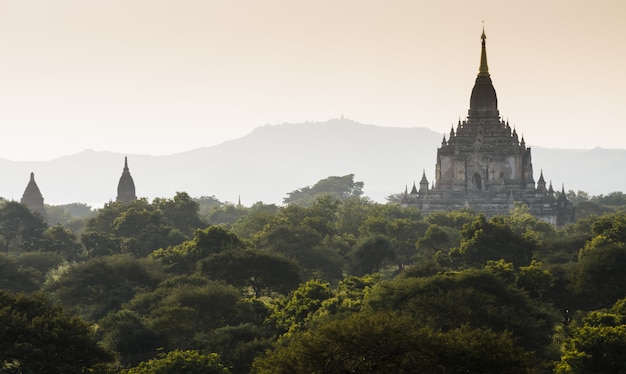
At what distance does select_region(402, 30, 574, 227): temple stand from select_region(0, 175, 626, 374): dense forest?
892 inches

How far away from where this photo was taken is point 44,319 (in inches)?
1895

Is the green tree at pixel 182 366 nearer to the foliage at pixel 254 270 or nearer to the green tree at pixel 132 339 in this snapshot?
the green tree at pixel 132 339

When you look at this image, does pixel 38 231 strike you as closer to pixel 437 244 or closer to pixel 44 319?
pixel 437 244

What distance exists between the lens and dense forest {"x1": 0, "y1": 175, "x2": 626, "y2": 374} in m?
43.0

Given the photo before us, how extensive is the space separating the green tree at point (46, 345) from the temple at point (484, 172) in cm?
9497

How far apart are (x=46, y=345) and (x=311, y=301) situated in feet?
60.7

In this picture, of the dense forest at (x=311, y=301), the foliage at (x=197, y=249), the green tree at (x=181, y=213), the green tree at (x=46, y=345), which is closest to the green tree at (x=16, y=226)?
the dense forest at (x=311, y=301)

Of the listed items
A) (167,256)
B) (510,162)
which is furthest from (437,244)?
(510,162)

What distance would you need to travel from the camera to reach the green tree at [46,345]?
1821 inches

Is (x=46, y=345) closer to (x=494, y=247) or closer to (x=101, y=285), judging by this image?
(x=101, y=285)

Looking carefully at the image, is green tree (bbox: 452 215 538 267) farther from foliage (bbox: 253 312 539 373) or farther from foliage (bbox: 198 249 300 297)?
foliage (bbox: 253 312 539 373)

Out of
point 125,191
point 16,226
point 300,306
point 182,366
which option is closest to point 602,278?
point 300,306

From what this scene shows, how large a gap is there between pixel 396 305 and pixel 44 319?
17.6 meters

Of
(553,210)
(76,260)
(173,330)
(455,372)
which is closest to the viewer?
(455,372)
